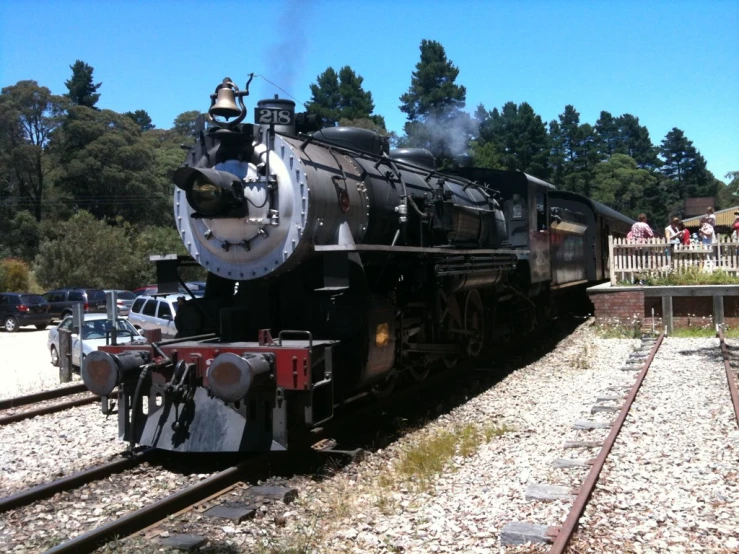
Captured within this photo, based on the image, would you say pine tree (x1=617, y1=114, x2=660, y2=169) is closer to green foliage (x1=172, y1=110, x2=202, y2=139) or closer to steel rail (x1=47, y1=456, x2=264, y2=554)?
green foliage (x1=172, y1=110, x2=202, y2=139)

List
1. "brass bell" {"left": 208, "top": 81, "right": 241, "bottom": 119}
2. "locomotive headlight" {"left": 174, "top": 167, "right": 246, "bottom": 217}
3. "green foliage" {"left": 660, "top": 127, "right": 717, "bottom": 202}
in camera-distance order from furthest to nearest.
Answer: "green foliage" {"left": 660, "top": 127, "right": 717, "bottom": 202}
"brass bell" {"left": 208, "top": 81, "right": 241, "bottom": 119}
"locomotive headlight" {"left": 174, "top": 167, "right": 246, "bottom": 217}

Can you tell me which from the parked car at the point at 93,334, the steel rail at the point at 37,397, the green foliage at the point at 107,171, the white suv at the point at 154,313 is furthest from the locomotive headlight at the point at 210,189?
the green foliage at the point at 107,171

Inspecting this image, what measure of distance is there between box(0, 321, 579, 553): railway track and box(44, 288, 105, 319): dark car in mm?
22226

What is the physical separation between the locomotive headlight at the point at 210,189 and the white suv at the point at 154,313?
953 centimetres

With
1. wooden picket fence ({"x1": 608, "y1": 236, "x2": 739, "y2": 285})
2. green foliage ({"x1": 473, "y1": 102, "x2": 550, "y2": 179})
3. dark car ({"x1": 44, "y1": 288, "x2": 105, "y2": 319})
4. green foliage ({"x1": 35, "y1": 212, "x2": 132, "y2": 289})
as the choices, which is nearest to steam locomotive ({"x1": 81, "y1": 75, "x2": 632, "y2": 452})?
wooden picket fence ({"x1": 608, "y1": 236, "x2": 739, "y2": 285})

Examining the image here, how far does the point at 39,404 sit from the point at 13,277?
109ft

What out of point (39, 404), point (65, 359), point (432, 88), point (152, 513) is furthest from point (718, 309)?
point (432, 88)

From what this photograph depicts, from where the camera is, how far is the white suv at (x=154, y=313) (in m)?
15.7

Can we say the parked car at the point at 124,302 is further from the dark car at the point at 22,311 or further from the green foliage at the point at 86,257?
the green foliage at the point at 86,257

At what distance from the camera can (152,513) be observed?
4836 millimetres

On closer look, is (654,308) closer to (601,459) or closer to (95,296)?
(601,459)

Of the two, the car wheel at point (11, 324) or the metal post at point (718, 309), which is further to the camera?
the car wheel at point (11, 324)

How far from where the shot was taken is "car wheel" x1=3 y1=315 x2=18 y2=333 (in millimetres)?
27156

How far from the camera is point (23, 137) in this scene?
53.0 m
